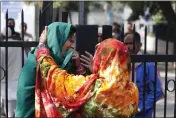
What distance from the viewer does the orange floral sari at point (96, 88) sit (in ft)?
8.55

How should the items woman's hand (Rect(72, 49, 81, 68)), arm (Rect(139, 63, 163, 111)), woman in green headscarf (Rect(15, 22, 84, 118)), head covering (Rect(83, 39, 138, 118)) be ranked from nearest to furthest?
head covering (Rect(83, 39, 138, 118)) < woman in green headscarf (Rect(15, 22, 84, 118)) < woman's hand (Rect(72, 49, 81, 68)) < arm (Rect(139, 63, 163, 111))

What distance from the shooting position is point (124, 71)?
263 cm

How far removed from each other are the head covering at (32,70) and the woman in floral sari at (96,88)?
0.29 feet

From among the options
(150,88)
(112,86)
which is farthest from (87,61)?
(150,88)

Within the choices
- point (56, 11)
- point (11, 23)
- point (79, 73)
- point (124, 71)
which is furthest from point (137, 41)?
point (11, 23)

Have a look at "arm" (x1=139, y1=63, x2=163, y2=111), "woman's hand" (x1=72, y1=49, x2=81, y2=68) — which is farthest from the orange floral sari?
"arm" (x1=139, y1=63, x2=163, y2=111)

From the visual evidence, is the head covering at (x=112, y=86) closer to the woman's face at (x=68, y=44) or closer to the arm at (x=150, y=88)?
the woman's face at (x=68, y=44)

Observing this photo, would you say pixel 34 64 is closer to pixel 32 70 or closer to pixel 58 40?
pixel 32 70

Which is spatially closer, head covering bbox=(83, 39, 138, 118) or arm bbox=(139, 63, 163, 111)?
head covering bbox=(83, 39, 138, 118)

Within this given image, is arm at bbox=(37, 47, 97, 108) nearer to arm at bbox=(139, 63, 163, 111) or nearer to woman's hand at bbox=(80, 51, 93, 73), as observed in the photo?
woman's hand at bbox=(80, 51, 93, 73)

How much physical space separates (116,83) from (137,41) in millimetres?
1971

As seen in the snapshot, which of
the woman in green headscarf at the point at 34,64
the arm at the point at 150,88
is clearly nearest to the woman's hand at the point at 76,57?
the woman in green headscarf at the point at 34,64

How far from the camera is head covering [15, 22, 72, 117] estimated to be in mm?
2842

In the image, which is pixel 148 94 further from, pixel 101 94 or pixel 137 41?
pixel 101 94
